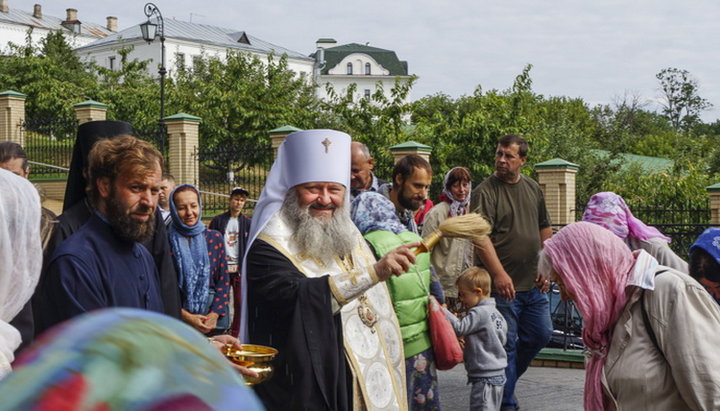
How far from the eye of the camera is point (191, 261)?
680cm

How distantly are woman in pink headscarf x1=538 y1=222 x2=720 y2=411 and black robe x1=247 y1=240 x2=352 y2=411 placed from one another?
1064 millimetres

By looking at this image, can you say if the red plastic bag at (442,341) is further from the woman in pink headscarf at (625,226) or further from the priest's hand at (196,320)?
the priest's hand at (196,320)

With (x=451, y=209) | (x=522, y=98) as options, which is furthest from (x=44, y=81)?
(x=451, y=209)

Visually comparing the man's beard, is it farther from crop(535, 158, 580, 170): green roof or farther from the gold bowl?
crop(535, 158, 580, 170): green roof

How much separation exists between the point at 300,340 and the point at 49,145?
2072 cm

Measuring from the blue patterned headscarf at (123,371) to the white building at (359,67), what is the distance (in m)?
108

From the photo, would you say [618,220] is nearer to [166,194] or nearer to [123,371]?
[166,194]

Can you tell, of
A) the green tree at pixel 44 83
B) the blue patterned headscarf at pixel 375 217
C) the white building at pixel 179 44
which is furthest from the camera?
the white building at pixel 179 44

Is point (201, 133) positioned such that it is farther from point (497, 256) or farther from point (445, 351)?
point (445, 351)

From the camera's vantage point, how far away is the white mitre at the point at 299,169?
4.23m

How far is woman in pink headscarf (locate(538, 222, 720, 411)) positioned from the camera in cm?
329

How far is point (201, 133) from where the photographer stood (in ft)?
99.2

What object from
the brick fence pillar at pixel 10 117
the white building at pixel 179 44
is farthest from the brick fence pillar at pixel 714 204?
the white building at pixel 179 44

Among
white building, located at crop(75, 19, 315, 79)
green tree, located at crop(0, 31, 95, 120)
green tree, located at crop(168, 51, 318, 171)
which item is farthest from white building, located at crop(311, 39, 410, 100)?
green tree, located at crop(168, 51, 318, 171)
